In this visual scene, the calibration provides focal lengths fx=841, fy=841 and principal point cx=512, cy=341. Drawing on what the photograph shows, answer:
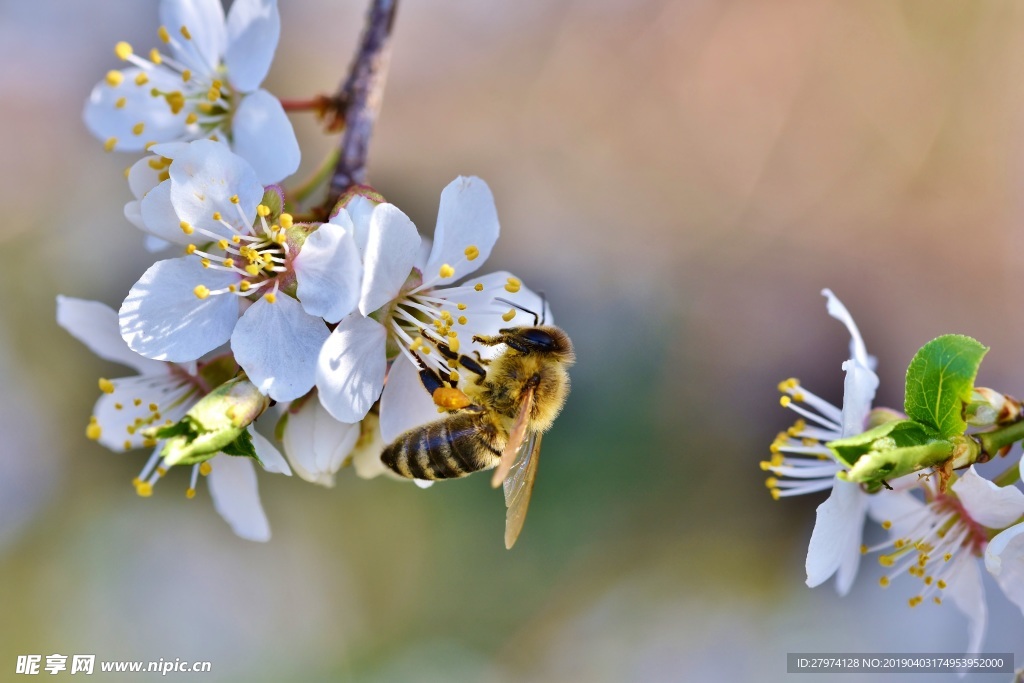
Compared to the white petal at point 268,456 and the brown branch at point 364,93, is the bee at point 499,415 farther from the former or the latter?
the brown branch at point 364,93

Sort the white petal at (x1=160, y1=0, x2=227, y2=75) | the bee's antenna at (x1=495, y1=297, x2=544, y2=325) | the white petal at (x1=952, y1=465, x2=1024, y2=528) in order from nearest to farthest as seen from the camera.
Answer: the white petal at (x1=952, y1=465, x2=1024, y2=528), the bee's antenna at (x1=495, y1=297, x2=544, y2=325), the white petal at (x1=160, y1=0, x2=227, y2=75)

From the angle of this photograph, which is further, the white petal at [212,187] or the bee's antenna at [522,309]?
the bee's antenna at [522,309]

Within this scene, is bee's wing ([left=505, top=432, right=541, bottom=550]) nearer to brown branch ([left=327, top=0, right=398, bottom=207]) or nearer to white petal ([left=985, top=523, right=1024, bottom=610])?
brown branch ([left=327, top=0, right=398, bottom=207])

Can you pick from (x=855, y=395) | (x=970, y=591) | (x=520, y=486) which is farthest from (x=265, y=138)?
(x=970, y=591)

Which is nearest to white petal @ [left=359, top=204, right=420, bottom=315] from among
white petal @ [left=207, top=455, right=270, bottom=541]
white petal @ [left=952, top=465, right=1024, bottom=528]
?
white petal @ [left=207, top=455, right=270, bottom=541]

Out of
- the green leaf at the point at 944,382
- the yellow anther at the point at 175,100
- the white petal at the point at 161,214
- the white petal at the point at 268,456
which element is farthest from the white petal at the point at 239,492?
the green leaf at the point at 944,382

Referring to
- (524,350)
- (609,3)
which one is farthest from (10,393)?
(609,3)
